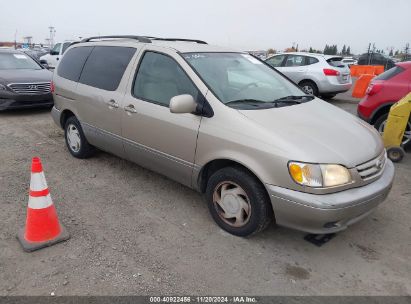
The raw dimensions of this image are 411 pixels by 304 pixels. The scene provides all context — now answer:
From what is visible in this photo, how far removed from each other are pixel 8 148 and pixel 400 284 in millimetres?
→ 5671

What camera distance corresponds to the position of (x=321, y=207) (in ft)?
8.87

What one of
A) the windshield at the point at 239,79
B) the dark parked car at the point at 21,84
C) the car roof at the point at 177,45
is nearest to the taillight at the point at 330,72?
the windshield at the point at 239,79

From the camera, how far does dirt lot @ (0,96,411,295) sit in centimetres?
266

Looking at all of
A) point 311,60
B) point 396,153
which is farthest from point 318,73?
point 396,153

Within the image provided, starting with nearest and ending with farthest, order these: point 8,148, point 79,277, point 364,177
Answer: point 79,277
point 364,177
point 8,148

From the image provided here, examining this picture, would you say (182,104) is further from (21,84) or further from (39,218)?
(21,84)

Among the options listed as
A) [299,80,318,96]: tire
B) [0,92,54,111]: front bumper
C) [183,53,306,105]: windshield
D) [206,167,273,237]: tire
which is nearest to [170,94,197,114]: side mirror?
[183,53,306,105]: windshield

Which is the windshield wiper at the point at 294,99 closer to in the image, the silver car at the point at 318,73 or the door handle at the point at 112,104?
the door handle at the point at 112,104

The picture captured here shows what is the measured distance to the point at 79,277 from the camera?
270 cm

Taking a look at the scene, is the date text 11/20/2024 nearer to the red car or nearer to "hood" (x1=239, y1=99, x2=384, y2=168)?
"hood" (x1=239, y1=99, x2=384, y2=168)

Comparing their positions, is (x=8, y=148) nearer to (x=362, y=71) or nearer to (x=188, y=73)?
(x=188, y=73)

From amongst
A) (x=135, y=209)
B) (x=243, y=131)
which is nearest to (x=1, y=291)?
(x=135, y=209)

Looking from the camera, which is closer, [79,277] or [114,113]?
[79,277]

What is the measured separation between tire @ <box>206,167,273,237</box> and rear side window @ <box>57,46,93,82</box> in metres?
2.78
